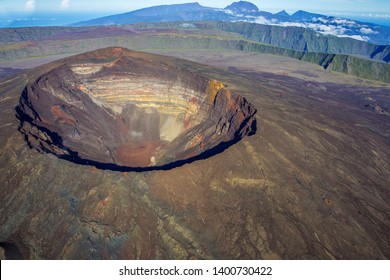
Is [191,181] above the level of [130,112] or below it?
above

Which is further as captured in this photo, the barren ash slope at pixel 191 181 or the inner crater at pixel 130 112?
the inner crater at pixel 130 112

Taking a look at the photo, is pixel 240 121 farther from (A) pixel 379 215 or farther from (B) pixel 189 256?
(B) pixel 189 256

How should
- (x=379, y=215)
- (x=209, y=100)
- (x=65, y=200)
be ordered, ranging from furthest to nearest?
(x=209, y=100), (x=379, y=215), (x=65, y=200)

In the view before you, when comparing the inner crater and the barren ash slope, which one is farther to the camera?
the inner crater

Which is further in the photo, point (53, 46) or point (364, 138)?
point (53, 46)

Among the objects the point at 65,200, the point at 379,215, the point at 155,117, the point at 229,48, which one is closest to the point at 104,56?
the point at 155,117
